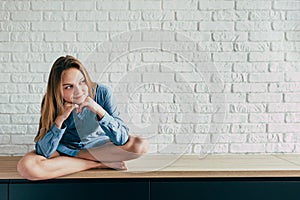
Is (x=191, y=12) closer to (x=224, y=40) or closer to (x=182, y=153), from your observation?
(x=224, y=40)

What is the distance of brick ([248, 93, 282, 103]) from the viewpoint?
2625mm

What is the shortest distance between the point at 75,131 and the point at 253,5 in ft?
3.93

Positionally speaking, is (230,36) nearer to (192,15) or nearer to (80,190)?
(192,15)

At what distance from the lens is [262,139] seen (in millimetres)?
2631

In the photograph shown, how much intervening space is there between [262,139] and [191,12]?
79 cm

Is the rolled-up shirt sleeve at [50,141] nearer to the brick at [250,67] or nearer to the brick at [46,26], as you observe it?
the brick at [46,26]

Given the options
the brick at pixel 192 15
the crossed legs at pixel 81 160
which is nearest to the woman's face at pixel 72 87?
the crossed legs at pixel 81 160

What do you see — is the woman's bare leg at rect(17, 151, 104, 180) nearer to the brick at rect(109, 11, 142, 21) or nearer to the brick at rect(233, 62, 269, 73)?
the brick at rect(109, 11, 142, 21)

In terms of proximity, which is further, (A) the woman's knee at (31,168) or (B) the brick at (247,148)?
(B) the brick at (247,148)

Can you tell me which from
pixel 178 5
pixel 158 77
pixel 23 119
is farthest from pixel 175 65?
pixel 23 119

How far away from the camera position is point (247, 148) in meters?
2.63

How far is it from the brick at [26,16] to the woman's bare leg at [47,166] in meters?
0.86

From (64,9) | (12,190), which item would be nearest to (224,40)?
(64,9)

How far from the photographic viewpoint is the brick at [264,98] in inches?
103
